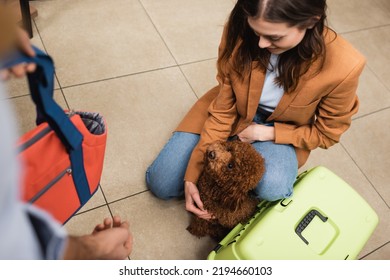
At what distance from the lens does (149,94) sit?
1.76 meters

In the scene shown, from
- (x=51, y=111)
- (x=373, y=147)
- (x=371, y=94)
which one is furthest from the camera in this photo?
(x=371, y=94)

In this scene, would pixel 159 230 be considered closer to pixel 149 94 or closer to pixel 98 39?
pixel 149 94

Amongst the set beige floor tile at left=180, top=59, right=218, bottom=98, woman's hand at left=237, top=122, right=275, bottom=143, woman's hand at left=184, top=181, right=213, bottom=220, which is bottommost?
beige floor tile at left=180, top=59, right=218, bottom=98

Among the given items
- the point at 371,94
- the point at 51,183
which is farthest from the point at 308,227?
the point at 371,94

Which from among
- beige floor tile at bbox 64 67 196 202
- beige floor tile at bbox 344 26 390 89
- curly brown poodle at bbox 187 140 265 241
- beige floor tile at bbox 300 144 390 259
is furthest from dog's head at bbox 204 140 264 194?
beige floor tile at bbox 344 26 390 89

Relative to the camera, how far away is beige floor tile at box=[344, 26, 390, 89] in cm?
216

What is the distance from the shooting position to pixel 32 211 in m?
0.45

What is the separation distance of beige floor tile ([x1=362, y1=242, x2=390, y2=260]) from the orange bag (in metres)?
1.17

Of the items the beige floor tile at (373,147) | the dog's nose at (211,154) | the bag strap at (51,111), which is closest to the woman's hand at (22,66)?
the bag strap at (51,111)

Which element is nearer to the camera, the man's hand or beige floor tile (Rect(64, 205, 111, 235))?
A: the man's hand

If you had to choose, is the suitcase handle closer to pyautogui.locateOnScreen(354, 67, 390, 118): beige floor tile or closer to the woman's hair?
the woman's hair

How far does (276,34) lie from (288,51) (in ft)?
0.43
